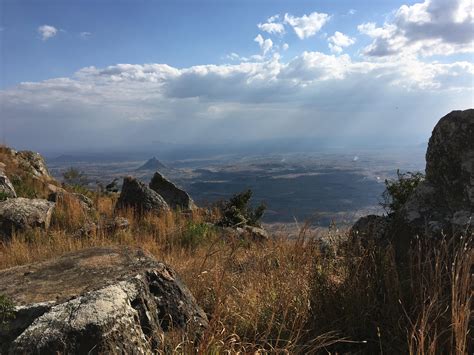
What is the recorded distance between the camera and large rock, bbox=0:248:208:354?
2.70 metres

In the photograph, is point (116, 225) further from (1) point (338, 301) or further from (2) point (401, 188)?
(1) point (338, 301)

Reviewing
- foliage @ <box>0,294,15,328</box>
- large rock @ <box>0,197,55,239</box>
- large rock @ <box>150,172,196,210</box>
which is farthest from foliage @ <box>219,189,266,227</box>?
foliage @ <box>0,294,15,328</box>

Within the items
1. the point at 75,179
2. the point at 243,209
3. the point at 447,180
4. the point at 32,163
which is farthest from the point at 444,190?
the point at 75,179

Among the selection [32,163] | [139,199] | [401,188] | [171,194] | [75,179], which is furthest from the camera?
[75,179]

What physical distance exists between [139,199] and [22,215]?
13.2 feet

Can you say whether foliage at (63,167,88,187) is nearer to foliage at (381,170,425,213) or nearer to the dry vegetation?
foliage at (381,170,425,213)

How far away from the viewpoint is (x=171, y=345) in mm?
3027

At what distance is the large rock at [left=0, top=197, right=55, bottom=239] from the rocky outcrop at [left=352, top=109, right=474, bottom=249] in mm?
7173

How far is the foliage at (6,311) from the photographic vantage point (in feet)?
9.69

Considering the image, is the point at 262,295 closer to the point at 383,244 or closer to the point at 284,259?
the point at 284,259

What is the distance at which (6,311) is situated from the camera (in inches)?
118

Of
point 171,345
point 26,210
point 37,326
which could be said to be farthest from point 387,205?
point 26,210

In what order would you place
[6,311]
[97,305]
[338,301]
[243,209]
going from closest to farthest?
→ [97,305] < [6,311] < [338,301] < [243,209]

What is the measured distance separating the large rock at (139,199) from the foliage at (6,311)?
9.55 meters
